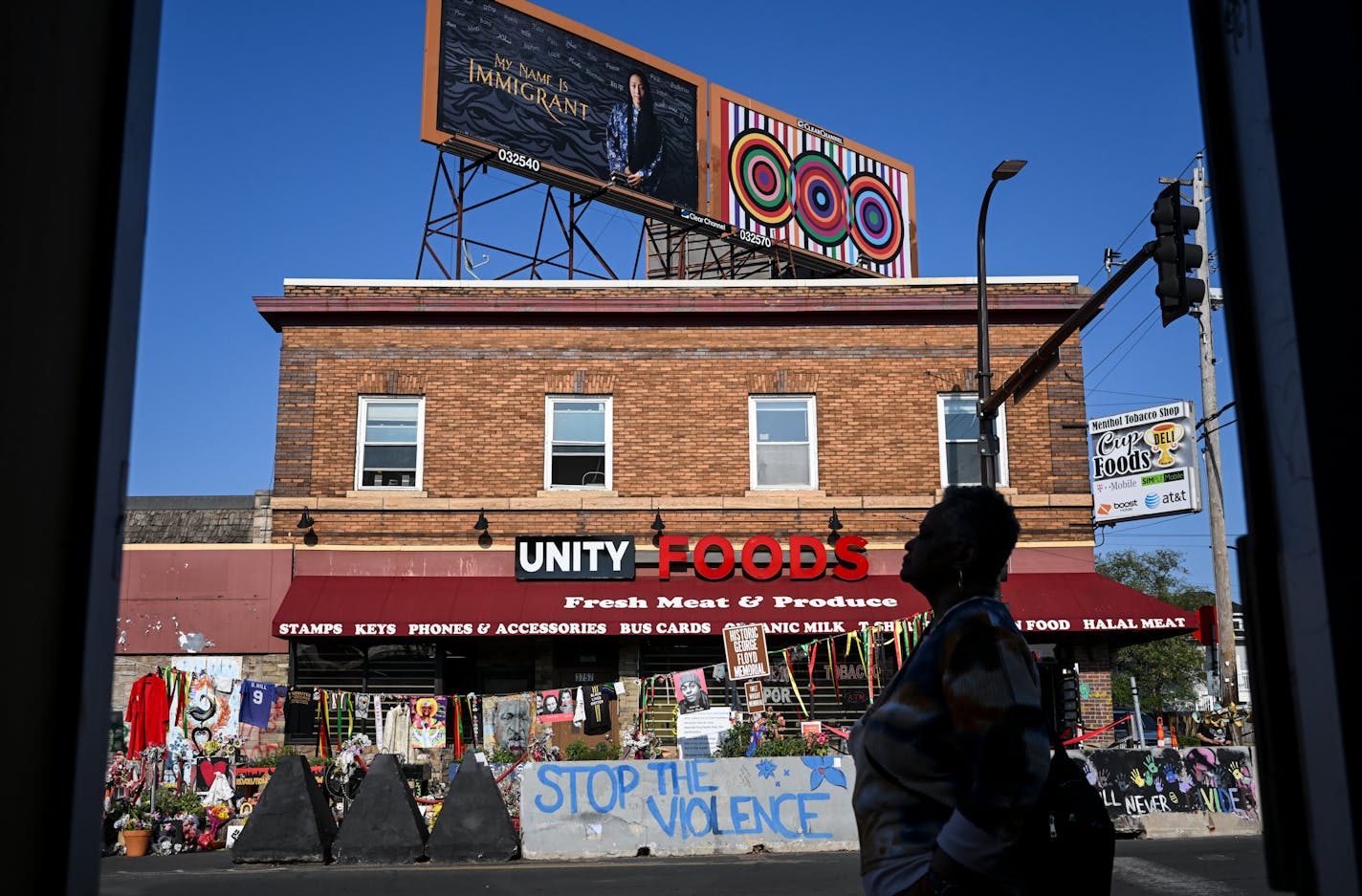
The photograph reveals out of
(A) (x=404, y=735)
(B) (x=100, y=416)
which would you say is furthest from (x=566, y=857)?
(B) (x=100, y=416)

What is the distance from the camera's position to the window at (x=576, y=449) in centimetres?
2075

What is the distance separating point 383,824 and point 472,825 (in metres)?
0.97

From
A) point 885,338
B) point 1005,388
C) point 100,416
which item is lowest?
point 100,416

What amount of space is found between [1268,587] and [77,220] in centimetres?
172

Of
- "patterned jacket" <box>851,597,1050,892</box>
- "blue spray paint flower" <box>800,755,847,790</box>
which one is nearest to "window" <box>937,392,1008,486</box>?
"blue spray paint flower" <box>800,755,847,790</box>

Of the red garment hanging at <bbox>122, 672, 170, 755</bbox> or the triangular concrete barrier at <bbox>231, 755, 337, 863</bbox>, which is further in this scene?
the red garment hanging at <bbox>122, 672, 170, 755</bbox>

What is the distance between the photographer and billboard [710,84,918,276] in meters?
25.8

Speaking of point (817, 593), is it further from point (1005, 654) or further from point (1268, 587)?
point (1268, 587)

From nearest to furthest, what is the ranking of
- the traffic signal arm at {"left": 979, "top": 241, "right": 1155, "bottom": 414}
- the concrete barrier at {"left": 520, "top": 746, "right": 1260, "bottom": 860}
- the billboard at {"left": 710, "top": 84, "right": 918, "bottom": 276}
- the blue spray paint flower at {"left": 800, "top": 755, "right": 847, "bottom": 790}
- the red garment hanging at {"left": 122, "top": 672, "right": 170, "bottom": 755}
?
the traffic signal arm at {"left": 979, "top": 241, "right": 1155, "bottom": 414}
the concrete barrier at {"left": 520, "top": 746, "right": 1260, "bottom": 860}
the blue spray paint flower at {"left": 800, "top": 755, "right": 847, "bottom": 790}
the red garment hanging at {"left": 122, "top": 672, "right": 170, "bottom": 755}
the billboard at {"left": 710, "top": 84, "right": 918, "bottom": 276}

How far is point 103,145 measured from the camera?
5.68 ft

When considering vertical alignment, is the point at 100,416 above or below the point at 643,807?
above

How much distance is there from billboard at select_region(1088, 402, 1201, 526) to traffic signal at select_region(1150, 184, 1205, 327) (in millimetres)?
11398

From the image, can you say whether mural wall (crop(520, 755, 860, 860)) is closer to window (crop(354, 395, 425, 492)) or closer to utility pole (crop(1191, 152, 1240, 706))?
window (crop(354, 395, 425, 492))

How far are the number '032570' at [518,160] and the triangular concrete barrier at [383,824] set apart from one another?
1241 centimetres
